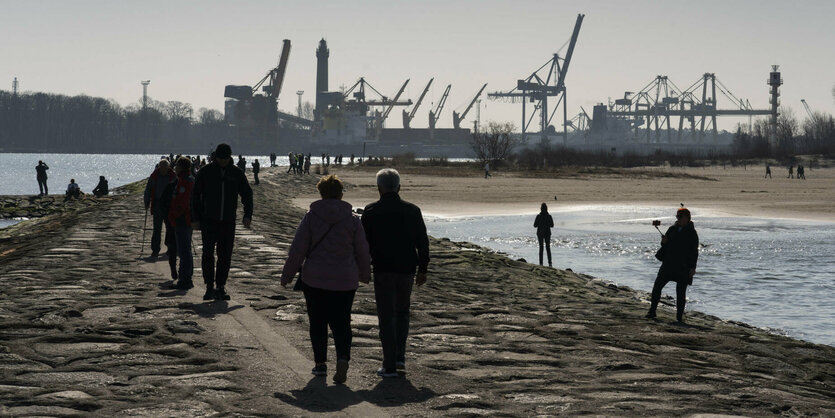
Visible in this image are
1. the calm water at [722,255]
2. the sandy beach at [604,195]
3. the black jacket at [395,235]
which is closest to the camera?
the black jacket at [395,235]

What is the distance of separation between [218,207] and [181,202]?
3.73 ft

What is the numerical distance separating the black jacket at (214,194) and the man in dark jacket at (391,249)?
330cm

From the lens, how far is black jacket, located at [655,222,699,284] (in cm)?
1098

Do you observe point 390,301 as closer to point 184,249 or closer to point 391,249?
point 391,249

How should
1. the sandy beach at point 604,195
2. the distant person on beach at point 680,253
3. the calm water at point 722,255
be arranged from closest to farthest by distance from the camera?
1. the distant person on beach at point 680,253
2. the calm water at point 722,255
3. the sandy beach at point 604,195

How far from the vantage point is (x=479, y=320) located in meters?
9.84

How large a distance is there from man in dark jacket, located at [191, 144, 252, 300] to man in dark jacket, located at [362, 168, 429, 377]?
3165 millimetres

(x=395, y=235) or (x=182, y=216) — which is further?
(x=182, y=216)

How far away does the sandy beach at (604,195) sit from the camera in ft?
122

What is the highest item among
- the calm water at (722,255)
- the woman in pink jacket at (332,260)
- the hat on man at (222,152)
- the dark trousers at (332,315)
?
the hat on man at (222,152)

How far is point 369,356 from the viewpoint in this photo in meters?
7.86

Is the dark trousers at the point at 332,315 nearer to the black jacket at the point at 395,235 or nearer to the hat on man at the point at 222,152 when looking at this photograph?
the black jacket at the point at 395,235

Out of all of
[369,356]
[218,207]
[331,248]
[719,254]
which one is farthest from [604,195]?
[331,248]

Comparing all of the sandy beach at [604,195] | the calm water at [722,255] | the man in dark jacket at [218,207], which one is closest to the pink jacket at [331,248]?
the man in dark jacket at [218,207]
